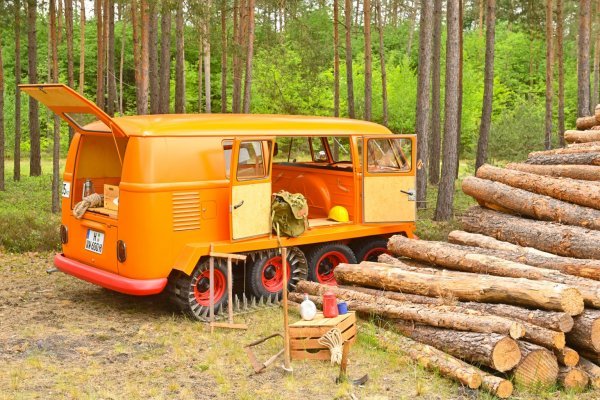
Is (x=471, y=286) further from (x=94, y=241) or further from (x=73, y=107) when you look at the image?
(x=73, y=107)

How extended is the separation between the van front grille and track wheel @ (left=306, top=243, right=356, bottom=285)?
2032mm

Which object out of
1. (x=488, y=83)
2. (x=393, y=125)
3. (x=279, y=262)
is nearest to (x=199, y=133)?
(x=279, y=262)

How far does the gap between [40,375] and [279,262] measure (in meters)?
3.75

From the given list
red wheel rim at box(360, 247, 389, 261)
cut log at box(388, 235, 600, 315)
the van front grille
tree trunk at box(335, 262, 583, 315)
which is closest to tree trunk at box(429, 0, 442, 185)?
red wheel rim at box(360, 247, 389, 261)

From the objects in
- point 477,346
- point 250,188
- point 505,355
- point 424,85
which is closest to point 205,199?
point 250,188

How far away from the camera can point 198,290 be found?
29.2ft

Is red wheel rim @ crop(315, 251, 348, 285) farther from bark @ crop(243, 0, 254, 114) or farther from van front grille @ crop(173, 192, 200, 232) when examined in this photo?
bark @ crop(243, 0, 254, 114)

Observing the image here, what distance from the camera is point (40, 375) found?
681cm

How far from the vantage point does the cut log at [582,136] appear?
1369 centimetres

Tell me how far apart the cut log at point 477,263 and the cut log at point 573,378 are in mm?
587

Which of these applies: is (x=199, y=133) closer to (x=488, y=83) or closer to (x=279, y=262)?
(x=279, y=262)

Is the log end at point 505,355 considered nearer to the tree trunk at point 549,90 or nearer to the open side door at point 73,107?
the open side door at point 73,107

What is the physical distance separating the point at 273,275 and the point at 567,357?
13.5 ft

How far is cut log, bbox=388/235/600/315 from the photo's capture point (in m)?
7.60
